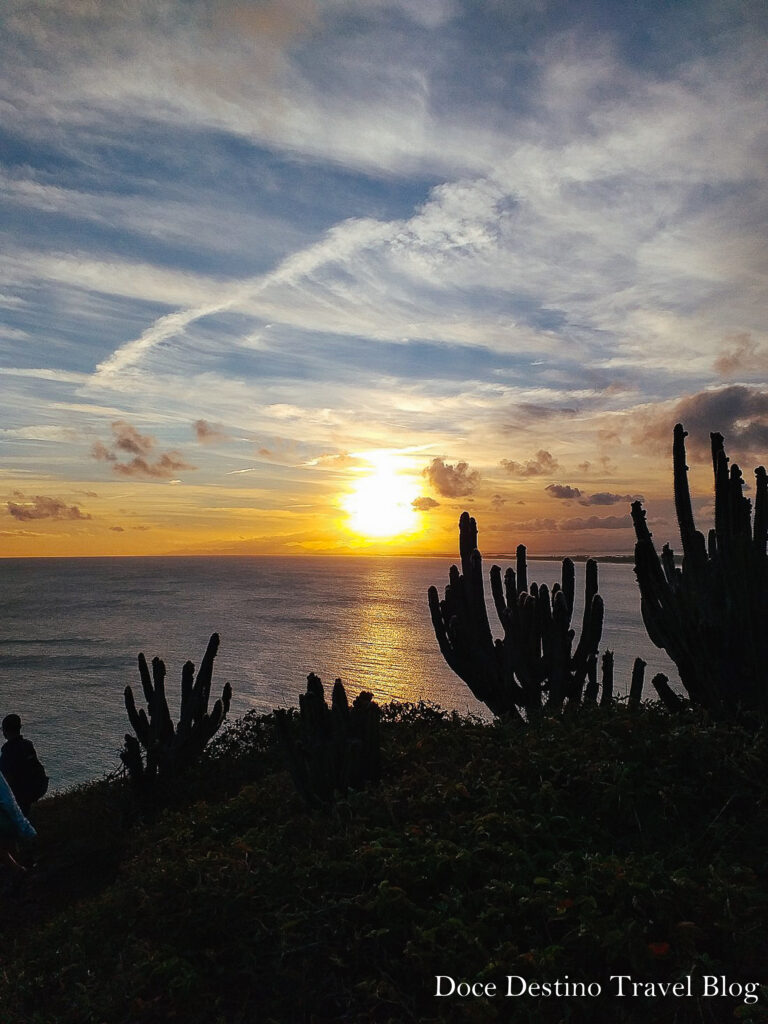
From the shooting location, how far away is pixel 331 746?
988 centimetres

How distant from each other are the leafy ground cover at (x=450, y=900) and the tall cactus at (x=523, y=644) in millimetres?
2477

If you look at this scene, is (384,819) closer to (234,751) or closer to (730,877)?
(730,877)

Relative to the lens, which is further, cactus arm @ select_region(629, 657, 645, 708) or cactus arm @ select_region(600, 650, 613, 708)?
cactus arm @ select_region(600, 650, 613, 708)

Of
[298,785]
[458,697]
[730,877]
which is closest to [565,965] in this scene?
[730,877]

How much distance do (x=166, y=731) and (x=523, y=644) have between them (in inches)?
272

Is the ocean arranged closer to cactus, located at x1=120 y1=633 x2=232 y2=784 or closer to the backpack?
cactus, located at x1=120 y1=633 x2=232 y2=784

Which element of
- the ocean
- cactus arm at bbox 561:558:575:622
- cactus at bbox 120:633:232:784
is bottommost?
the ocean

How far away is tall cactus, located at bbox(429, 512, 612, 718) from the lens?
12.3 meters

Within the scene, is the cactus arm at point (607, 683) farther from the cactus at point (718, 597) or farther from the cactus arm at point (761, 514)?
the cactus arm at point (761, 514)

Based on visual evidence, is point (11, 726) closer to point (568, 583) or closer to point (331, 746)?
point (331, 746)

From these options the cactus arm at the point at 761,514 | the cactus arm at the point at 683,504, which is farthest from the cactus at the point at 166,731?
the cactus arm at the point at 761,514

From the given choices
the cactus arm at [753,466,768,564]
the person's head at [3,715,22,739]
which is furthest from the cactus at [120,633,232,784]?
the cactus arm at [753,466,768,564]

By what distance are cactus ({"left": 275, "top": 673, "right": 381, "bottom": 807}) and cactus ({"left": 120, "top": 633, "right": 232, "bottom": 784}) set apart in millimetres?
4071

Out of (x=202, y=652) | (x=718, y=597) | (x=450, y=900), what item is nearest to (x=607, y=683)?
(x=718, y=597)
